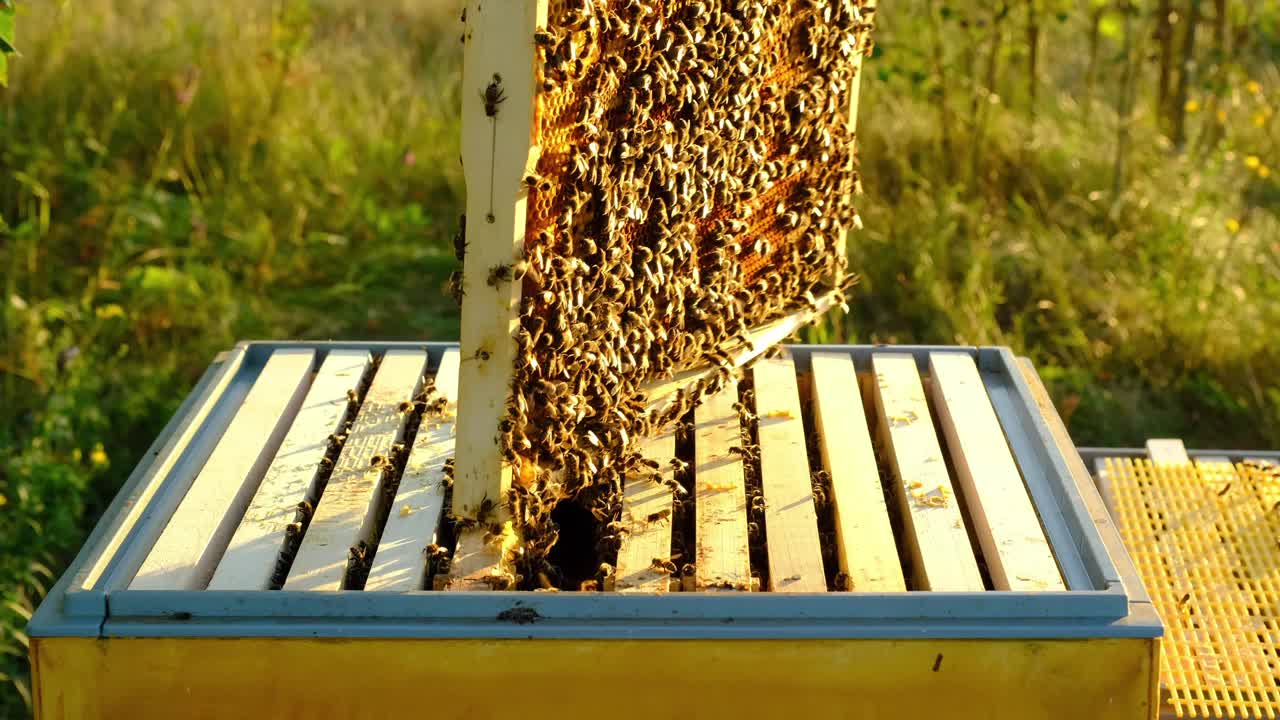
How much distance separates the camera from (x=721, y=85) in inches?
110

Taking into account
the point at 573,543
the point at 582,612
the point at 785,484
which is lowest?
the point at 573,543

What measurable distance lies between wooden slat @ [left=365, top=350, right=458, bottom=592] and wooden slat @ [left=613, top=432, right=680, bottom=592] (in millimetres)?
362

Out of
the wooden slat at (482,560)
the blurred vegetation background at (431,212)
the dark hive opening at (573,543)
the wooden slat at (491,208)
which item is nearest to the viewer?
the wooden slat at (491,208)

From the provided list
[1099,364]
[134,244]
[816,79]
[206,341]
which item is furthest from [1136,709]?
[134,244]

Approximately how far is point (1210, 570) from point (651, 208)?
162 cm

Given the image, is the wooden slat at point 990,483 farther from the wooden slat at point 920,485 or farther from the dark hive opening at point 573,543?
the dark hive opening at point 573,543

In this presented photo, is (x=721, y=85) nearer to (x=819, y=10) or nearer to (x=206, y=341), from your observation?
(x=819, y=10)

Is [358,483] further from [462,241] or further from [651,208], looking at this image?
[651,208]

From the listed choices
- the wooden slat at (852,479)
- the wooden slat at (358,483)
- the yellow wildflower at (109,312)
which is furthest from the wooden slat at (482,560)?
the yellow wildflower at (109,312)

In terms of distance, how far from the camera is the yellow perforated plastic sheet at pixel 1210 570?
2793mm

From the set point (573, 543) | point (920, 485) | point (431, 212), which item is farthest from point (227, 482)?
point (431, 212)

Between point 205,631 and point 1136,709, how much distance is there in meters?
1.53

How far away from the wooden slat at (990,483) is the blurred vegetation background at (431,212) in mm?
1704

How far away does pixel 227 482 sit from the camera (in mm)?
2732
